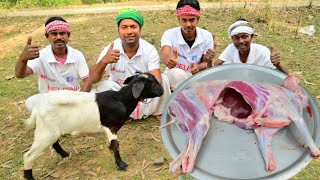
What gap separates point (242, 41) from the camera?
4.44 m

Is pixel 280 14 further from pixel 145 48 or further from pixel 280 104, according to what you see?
pixel 280 104

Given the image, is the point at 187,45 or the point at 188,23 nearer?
the point at 188,23

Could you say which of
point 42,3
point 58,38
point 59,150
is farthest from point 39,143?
point 42,3

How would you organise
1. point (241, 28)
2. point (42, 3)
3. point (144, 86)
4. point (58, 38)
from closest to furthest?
point (144, 86) < point (58, 38) < point (241, 28) < point (42, 3)

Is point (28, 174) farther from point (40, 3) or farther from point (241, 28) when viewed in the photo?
point (40, 3)

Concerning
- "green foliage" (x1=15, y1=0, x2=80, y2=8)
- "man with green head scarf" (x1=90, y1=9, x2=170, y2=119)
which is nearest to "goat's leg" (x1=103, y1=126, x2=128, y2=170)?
"man with green head scarf" (x1=90, y1=9, x2=170, y2=119)

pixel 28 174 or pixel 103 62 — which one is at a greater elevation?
pixel 103 62

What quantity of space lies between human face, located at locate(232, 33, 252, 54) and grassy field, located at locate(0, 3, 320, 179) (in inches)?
54.5

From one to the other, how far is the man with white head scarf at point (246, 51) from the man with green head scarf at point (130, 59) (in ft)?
2.94

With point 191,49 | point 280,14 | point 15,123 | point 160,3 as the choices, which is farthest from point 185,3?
point 160,3

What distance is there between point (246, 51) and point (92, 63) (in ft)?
11.3

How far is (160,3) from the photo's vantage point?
39.4 ft

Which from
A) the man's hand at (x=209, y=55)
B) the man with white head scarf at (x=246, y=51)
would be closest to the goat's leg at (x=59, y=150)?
the man's hand at (x=209, y=55)

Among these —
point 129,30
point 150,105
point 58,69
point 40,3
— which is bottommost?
point 40,3
